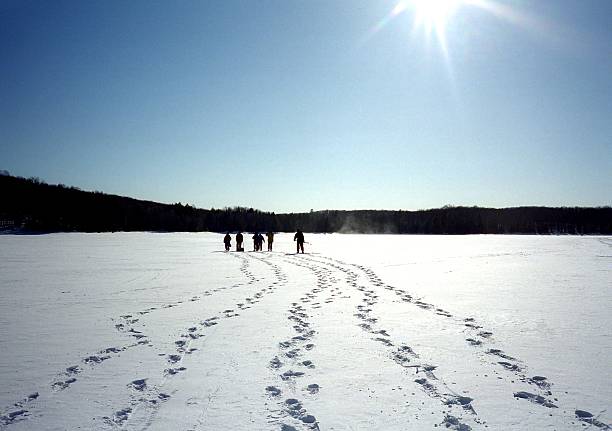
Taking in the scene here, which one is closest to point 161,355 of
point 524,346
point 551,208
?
point 524,346

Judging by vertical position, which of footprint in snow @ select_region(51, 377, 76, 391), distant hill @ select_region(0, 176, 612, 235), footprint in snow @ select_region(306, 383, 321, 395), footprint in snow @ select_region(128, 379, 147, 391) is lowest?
footprint in snow @ select_region(51, 377, 76, 391)

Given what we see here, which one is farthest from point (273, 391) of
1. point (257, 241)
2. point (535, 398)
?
point (257, 241)

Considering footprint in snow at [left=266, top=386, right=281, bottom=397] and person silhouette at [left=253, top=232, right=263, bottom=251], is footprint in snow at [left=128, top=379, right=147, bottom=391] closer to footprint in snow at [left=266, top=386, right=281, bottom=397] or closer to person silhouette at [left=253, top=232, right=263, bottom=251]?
footprint in snow at [left=266, top=386, right=281, bottom=397]

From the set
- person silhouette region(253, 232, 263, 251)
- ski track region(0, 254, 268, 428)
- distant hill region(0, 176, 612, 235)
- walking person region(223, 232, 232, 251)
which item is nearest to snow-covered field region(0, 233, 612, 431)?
ski track region(0, 254, 268, 428)

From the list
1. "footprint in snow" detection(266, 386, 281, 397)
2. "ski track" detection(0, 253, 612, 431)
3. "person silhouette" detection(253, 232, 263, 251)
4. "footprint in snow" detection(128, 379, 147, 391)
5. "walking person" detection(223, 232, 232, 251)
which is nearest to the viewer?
"ski track" detection(0, 253, 612, 431)

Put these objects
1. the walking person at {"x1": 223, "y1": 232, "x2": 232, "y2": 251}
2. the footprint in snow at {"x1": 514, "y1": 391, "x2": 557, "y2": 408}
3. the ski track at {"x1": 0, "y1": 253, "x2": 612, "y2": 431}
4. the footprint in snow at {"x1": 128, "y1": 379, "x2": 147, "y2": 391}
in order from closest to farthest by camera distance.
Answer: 1. the ski track at {"x1": 0, "y1": 253, "x2": 612, "y2": 431}
2. the footprint in snow at {"x1": 514, "y1": 391, "x2": 557, "y2": 408}
3. the footprint in snow at {"x1": 128, "y1": 379, "x2": 147, "y2": 391}
4. the walking person at {"x1": 223, "y1": 232, "x2": 232, "y2": 251}

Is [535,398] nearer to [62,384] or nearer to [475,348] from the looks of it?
[475,348]

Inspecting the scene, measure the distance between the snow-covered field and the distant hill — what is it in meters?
72.0

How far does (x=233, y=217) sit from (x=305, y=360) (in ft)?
376

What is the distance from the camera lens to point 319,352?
577 cm

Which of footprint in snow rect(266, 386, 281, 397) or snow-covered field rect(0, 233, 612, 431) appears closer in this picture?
snow-covered field rect(0, 233, 612, 431)

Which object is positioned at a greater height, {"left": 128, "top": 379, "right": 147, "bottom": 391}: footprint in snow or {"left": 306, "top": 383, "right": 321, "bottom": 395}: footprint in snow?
{"left": 306, "top": 383, "right": 321, "bottom": 395}: footprint in snow

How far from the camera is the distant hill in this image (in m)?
75.6

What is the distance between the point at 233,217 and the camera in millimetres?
117938
